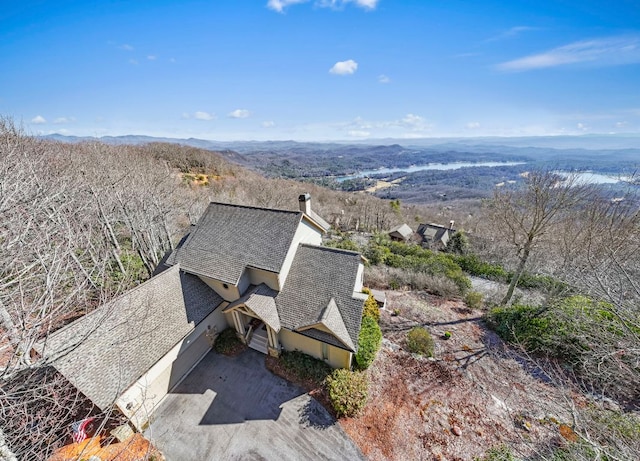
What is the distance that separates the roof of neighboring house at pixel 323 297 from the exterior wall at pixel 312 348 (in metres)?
0.76

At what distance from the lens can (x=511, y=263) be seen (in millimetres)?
32656

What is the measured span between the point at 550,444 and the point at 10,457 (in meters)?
20.1

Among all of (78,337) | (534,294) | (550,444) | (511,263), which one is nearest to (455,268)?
(534,294)

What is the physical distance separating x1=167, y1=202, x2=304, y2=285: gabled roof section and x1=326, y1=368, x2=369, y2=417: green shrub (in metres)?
6.92

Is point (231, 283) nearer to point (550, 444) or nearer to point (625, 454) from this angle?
point (625, 454)

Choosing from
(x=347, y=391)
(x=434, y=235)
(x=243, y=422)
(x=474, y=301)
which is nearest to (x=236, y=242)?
(x=243, y=422)

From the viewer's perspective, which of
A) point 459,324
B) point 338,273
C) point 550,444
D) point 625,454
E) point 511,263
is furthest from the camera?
point 511,263

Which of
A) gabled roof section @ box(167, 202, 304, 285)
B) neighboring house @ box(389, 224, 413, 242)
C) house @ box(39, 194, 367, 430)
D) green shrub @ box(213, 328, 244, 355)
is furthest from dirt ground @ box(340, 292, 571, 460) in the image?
neighboring house @ box(389, 224, 413, 242)

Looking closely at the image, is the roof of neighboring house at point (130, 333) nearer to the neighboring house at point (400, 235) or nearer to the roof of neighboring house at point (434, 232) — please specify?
the neighboring house at point (400, 235)

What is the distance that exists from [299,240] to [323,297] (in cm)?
450

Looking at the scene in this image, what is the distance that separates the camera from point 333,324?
1333 cm

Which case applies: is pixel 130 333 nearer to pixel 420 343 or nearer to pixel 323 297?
pixel 323 297

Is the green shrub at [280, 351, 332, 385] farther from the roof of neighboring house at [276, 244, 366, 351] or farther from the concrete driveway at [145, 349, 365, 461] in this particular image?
the roof of neighboring house at [276, 244, 366, 351]

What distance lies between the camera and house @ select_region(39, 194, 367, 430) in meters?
11.6
